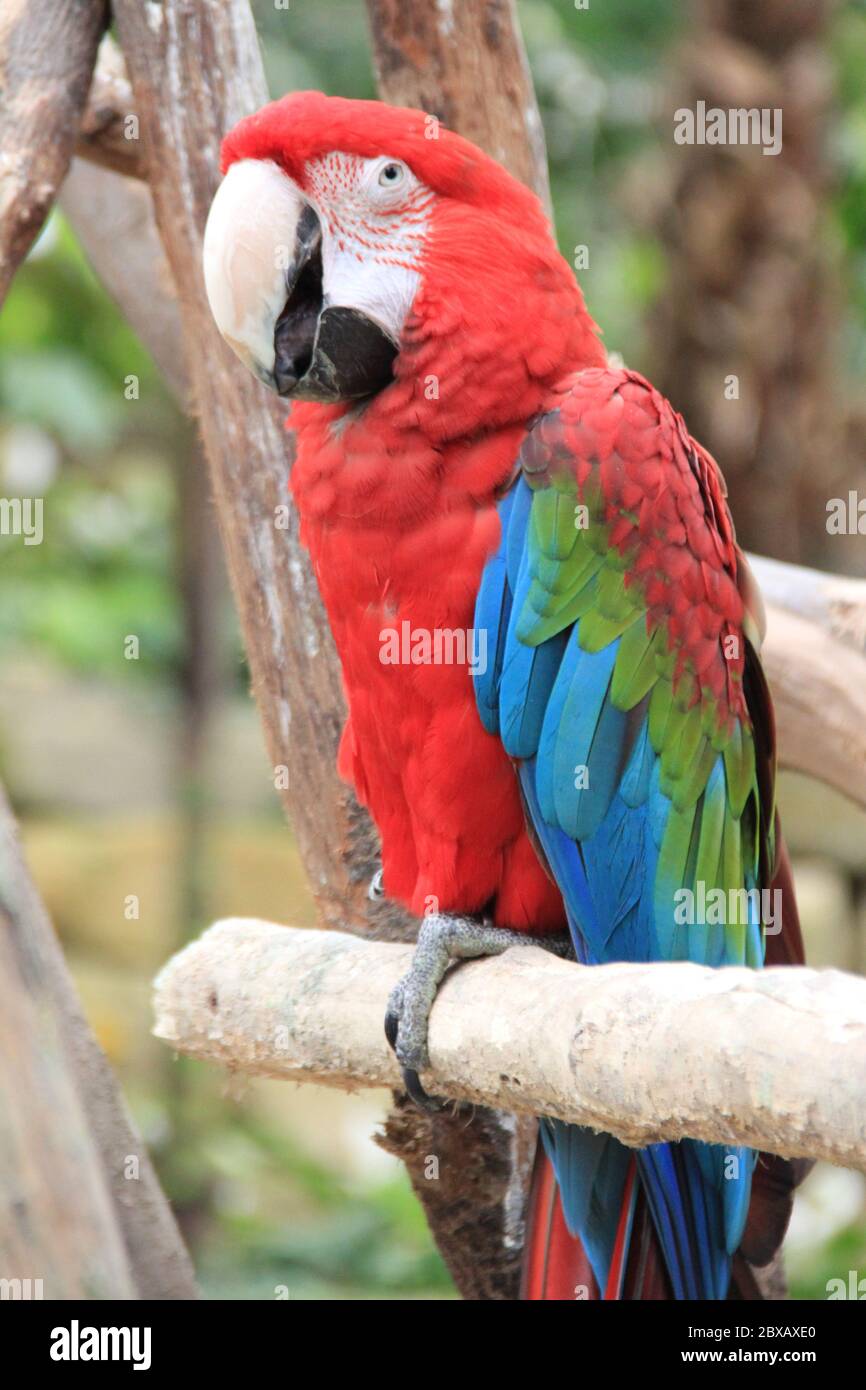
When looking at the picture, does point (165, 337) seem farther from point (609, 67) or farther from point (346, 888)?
point (609, 67)

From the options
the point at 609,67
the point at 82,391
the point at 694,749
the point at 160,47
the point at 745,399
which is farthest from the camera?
the point at 745,399

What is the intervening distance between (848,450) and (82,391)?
251 cm

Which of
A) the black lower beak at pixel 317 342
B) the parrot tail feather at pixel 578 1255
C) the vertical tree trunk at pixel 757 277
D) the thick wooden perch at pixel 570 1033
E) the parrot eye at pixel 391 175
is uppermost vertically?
the vertical tree trunk at pixel 757 277

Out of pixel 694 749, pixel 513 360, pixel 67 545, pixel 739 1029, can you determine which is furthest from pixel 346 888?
pixel 67 545

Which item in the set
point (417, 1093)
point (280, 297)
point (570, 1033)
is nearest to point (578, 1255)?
point (417, 1093)

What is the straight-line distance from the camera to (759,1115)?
40.6 inches

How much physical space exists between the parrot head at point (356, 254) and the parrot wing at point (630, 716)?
0.45 ft

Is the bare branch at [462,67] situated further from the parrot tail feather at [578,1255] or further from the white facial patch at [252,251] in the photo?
the parrot tail feather at [578,1255]

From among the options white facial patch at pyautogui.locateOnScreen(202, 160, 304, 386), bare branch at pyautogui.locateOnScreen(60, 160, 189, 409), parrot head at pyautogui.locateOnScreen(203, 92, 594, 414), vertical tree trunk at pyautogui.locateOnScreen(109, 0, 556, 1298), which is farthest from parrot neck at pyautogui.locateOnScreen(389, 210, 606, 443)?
bare branch at pyautogui.locateOnScreen(60, 160, 189, 409)

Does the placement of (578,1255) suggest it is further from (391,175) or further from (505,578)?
(391,175)

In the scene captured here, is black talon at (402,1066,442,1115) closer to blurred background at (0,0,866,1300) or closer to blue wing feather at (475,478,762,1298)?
blue wing feather at (475,478,762,1298)

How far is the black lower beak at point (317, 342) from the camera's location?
1422mm

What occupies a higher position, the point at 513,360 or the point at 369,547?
the point at 513,360

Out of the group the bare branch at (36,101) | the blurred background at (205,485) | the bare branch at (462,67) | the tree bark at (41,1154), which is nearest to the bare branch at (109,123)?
the bare branch at (36,101)
